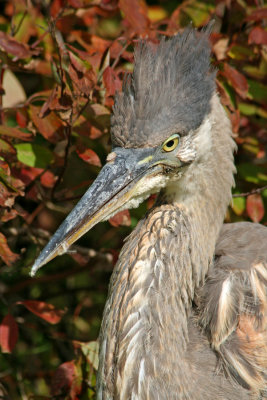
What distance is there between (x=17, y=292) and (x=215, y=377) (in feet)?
5.13

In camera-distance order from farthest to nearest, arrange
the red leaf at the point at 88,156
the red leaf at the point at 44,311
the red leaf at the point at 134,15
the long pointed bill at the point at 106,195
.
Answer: the red leaf at the point at 44,311
the red leaf at the point at 134,15
the red leaf at the point at 88,156
the long pointed bill at the point at 106,195

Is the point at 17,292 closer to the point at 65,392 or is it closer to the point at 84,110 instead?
the point at 65,392

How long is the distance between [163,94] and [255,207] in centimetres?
85

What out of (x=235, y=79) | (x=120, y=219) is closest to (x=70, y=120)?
(x=120, y=219)

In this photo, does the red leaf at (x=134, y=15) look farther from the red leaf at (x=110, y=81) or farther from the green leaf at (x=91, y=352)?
the green leaf at (x=91, y=352)

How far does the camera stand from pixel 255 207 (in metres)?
2.68

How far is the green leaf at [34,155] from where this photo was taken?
7.90 ft

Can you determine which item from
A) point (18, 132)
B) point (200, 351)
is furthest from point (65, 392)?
point (18, 132)

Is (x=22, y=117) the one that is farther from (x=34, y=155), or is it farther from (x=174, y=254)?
(x=174, y=254)

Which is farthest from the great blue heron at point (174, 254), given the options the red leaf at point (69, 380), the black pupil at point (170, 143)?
the red leaf at point (69, 380)

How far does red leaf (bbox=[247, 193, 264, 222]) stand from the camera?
2.67 meters

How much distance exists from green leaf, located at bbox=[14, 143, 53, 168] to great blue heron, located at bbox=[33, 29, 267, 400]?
440 mm

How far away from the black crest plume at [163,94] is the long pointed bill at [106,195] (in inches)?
2.3

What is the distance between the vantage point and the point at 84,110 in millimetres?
2303
